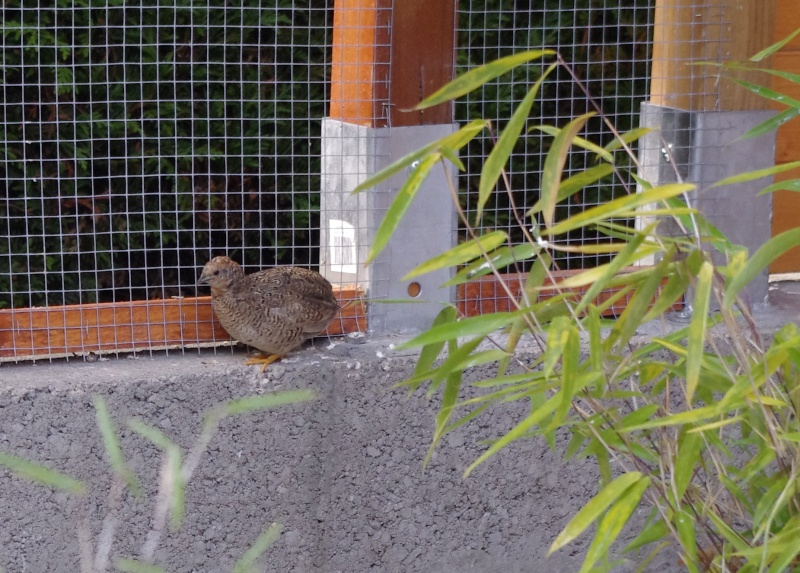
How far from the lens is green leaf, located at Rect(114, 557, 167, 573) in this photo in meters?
3.13

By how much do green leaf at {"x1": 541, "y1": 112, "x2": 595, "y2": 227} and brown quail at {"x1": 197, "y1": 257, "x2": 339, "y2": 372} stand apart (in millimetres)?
1500

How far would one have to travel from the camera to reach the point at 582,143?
86.0 inches

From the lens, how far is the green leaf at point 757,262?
1756 millimetres

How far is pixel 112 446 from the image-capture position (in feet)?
→ 10.1

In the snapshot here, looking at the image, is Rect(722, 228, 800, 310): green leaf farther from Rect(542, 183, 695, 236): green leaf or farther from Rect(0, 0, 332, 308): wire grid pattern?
Rect(0, 0, 332, 308): wire grid pattern

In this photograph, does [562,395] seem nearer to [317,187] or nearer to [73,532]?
[73,532]

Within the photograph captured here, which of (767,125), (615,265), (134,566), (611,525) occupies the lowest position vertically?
(134,566)

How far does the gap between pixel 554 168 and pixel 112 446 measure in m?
1.75

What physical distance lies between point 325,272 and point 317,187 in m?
0.91

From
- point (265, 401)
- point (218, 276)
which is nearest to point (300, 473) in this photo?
point (265, 401)

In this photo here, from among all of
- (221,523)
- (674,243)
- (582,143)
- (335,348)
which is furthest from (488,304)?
(674,243)

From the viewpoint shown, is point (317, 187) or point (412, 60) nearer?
point (412, 60)

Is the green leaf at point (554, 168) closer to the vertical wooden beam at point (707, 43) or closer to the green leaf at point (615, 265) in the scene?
the green leaf at point (615, 265)

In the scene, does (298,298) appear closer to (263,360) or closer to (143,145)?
(263,360)
